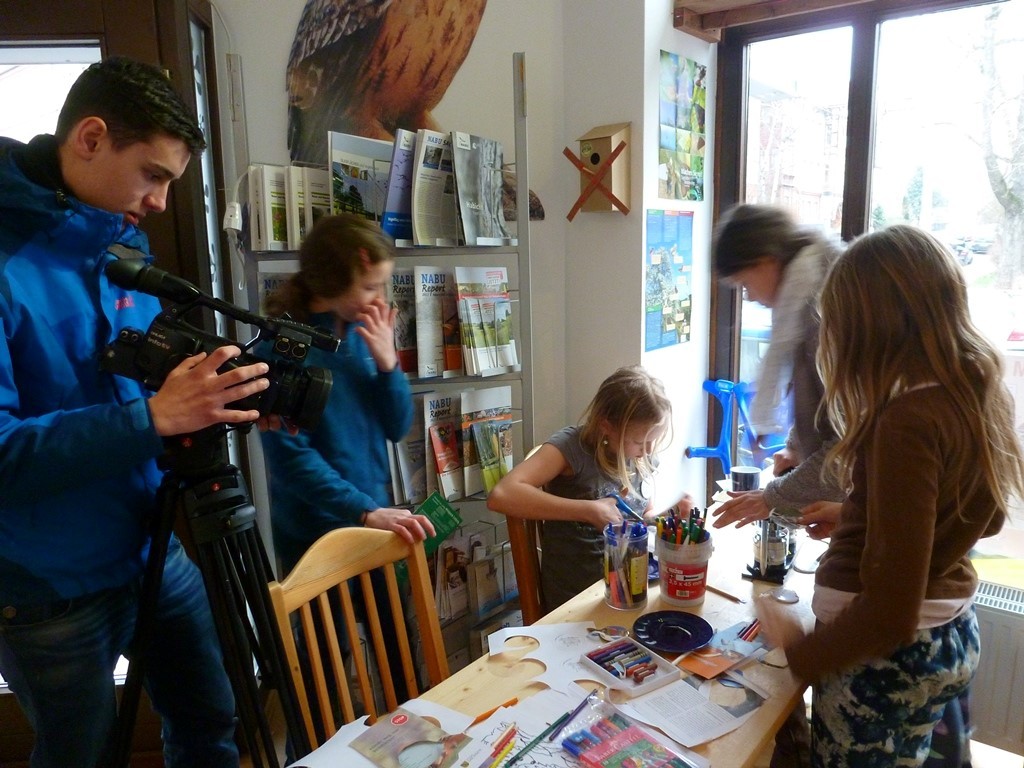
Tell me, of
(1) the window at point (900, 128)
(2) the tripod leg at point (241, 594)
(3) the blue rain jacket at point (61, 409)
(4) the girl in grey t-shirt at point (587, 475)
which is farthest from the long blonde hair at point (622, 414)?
(3) the blue rain jacket at point (61, 409)

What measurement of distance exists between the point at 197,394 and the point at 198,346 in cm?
8

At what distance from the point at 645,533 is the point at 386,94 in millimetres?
1705

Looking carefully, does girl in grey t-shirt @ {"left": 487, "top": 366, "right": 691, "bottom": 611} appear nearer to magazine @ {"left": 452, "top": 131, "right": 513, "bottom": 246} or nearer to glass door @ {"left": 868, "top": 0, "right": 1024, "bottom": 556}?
magazine @ {"left": 452, "top": 131, "right": 513, "bottom": 246}

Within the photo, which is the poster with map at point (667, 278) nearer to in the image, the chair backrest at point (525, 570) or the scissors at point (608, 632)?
the chair backrest at point (525, 570)

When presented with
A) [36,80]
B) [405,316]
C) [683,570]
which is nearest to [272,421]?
[683,570]

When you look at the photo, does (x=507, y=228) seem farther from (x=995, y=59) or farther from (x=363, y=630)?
(x=995, y=59)

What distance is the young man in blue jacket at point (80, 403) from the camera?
1.00 metres

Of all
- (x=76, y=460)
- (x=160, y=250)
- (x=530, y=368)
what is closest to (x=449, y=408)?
(x=530, y=368)

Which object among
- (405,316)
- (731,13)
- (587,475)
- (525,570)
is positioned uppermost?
(731,13)

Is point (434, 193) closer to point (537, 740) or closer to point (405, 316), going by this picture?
point (405, 316)

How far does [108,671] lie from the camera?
3.84 ft

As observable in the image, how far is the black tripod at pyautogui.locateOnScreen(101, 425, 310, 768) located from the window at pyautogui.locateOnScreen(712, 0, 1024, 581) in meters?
1.70

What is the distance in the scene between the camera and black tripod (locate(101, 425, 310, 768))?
105 cm

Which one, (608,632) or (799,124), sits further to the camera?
(799,124)
